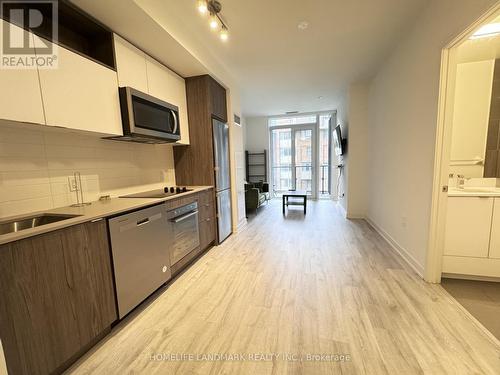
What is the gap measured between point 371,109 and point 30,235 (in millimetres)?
4778

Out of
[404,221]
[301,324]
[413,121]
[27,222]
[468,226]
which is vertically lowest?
[301,324]

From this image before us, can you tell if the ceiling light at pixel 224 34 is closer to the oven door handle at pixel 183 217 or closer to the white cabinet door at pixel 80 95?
the white cabinet door at pixel 80 95

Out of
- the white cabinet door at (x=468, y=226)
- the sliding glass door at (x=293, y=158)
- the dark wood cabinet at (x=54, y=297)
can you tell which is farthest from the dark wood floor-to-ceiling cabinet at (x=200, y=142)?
the sliding glass door at (x=293, y=158)

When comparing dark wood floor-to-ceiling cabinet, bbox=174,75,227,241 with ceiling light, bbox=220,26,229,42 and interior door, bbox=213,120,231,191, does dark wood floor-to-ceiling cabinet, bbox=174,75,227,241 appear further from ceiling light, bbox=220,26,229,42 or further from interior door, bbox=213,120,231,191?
ceiling light, bbox=220,26,229,42

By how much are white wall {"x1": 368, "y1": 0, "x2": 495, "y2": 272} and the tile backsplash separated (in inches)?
125

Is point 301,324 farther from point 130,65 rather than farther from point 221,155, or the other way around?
point 130,65

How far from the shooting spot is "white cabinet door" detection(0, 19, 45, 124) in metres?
1.13

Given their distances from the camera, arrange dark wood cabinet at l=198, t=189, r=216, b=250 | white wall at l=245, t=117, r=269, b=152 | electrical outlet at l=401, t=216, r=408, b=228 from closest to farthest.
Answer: electrical outlet at l=401, t=216, r=408, b=228 → dark wood cabinet at l=198, t=189, r=216, b=250 → white wall at l=245, t=117, r=269, b=152

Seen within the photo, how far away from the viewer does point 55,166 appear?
1682 millimetres

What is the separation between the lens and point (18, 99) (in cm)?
119

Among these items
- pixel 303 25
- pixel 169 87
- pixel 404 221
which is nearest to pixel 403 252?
pixel 404 221

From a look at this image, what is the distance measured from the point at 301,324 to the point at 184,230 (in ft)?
4.93

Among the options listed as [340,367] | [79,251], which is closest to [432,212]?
[340,367]

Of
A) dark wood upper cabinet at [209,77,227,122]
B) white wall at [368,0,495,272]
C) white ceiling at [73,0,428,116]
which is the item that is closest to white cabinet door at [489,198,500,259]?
white wall at [368,0,495,272]
